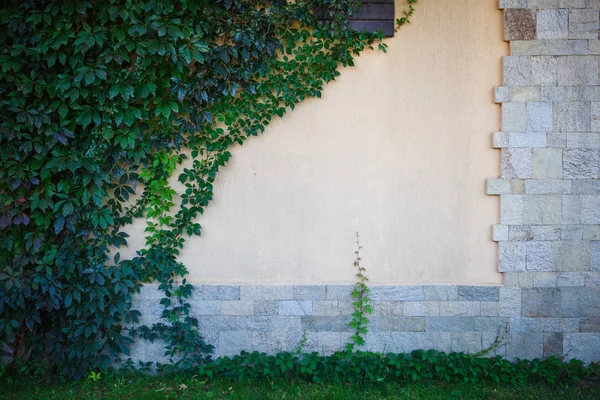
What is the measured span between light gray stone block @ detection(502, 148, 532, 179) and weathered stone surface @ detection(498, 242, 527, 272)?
1.68 ft

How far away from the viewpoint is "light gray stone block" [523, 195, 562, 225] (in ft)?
12.3

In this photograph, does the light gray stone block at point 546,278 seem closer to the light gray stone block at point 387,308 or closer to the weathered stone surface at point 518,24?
the light gray stone block at point 387,308

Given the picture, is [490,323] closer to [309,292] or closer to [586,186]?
[586,186]

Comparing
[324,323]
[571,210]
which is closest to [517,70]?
[571,210]

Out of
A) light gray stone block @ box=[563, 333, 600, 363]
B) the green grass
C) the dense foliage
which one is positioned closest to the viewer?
the green grass

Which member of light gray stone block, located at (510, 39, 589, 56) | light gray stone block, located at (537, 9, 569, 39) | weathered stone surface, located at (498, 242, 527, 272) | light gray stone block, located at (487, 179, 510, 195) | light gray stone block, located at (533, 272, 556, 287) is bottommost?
light gray stone block, located at (533, 272, 556, 287)

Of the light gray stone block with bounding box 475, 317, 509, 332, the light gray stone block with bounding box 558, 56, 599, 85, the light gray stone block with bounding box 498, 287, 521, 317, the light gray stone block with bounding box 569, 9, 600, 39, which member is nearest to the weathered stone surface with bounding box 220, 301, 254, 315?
the light gray stone block with bounding box 475, 317, 509, 332

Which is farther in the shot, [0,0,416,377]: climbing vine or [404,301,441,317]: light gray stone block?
[404,301,441,317]: light gray stone block

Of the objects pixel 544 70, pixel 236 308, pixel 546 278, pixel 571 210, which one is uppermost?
pixel 544 70

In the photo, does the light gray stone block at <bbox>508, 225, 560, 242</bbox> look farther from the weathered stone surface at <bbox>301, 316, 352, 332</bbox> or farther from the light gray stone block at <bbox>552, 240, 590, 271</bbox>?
the weathered stone surface at <bbox>301, 316, 352, 332</bbox>

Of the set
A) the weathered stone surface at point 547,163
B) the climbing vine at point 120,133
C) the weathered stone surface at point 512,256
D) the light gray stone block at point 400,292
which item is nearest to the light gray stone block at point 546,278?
the weathered stone surface at point 512,256

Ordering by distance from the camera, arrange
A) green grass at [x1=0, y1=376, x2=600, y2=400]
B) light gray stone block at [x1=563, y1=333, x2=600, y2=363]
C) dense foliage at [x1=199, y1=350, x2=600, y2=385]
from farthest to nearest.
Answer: light gray stone block at [x1=563, y1=333, x2=600, y2=363], dense foliage at [x1=199, y1=350, x2=600, y2=385], green grass at [x1=0, y1=376, x2=600, y2=400]

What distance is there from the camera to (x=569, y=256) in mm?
3770

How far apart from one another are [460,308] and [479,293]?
0.18 metres
